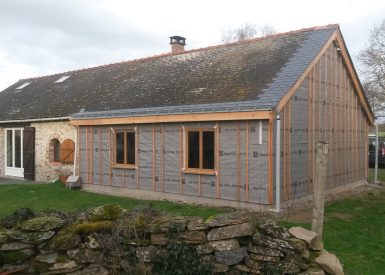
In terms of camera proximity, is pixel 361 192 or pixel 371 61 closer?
pixel 361 192

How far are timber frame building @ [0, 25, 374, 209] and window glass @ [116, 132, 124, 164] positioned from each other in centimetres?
4

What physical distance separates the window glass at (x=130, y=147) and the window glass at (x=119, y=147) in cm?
27

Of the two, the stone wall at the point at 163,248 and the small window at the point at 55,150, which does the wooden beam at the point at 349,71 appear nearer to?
the stone wall at the point at 163,248

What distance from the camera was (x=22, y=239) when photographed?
498 centimetres

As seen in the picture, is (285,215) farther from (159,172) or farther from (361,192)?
(361,192)

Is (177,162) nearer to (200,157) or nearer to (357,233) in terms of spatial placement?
(200,157)

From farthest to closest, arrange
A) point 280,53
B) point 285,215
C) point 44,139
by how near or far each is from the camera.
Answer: point 44,139
point 280,53
point 285,215

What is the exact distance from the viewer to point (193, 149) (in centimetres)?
1277

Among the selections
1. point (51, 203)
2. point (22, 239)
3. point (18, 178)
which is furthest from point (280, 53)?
point (18, 178)

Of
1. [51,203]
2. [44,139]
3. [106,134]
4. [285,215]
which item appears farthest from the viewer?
[44,139]

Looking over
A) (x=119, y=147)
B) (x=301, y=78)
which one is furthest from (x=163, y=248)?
(x=119, y=147)

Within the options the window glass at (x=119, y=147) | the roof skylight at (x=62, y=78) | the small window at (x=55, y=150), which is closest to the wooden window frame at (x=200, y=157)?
the window glass at (x=119, y=147)

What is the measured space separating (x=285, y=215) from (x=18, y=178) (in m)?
14.0

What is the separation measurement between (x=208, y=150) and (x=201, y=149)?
0.24m
